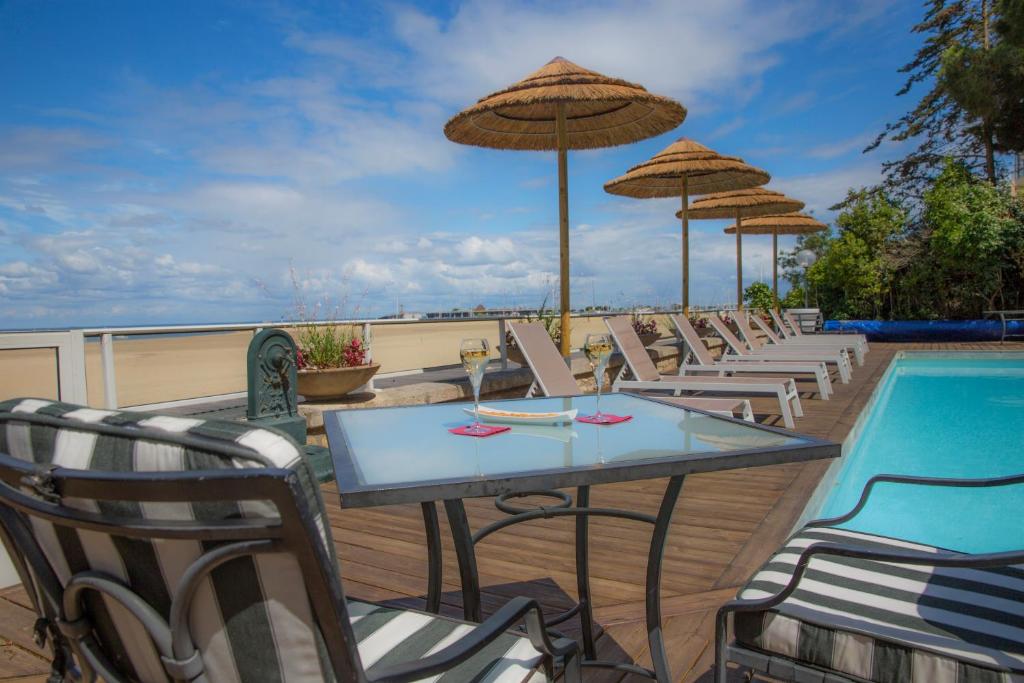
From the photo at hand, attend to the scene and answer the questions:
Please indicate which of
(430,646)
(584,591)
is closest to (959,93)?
(584,591)

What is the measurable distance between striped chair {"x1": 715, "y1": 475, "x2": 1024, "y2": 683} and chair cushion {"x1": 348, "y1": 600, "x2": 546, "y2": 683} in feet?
1.61

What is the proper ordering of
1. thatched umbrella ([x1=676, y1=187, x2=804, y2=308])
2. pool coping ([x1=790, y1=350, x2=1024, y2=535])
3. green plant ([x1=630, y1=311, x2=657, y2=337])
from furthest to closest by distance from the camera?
thatched umbrella ([x1=676, y1=187, x2=804, y2=308]) → green plant ([x1=630, y1=311, x2=657, y2=337]) → pool coping ([x1=790, y1=350, x2=1024, y2=535])

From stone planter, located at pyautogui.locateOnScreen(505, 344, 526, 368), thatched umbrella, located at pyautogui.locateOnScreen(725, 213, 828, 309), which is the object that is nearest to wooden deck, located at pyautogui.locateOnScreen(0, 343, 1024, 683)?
stone planter, located at pyautogui.locateOnScreen(505, 344, 526, 368)

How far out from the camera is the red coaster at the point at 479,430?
184cm

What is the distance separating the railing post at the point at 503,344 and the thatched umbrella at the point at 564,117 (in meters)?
0.59

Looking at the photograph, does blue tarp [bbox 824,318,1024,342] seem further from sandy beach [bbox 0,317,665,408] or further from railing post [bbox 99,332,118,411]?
railing post [bbox 99,332,118,411]

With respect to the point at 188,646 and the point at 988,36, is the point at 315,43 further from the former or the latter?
the point at 988,36

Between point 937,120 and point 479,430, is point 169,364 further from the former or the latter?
point 937,120

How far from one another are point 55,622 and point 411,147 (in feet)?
74.6

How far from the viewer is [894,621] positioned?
4.33ft

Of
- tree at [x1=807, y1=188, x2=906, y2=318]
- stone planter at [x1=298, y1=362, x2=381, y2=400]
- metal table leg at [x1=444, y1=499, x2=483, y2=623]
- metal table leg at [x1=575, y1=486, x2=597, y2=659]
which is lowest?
metal table leg at [x1=575, y1=486, x2=597, y2=659]

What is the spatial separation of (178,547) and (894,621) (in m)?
1.36

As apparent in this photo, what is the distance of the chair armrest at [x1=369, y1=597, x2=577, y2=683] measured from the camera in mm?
909

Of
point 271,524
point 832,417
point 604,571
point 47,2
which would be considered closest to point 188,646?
point 271,524
